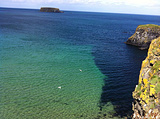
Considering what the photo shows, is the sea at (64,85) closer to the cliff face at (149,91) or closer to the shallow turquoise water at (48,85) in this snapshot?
the shallow turquoise water at (48,85)

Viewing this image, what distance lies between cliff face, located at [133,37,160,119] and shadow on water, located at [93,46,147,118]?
5.35m

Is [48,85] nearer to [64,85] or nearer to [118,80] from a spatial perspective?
[64,85]

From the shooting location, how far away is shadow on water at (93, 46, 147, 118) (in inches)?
912

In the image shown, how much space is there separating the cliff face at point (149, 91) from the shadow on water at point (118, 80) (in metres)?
5.35

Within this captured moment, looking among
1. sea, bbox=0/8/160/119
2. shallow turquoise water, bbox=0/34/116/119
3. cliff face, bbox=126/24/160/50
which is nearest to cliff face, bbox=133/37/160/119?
sea, bbox=0/8/160/119

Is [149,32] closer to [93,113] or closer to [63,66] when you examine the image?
[63,66]

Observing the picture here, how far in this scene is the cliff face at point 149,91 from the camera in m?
14.9

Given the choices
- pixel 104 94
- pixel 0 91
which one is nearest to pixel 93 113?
pixel 104 94

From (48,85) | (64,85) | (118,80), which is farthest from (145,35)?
(48,85)

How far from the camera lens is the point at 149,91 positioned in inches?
629

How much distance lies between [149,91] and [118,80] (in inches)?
599

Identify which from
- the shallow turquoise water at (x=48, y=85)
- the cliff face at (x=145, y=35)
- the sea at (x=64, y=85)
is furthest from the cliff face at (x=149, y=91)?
the cliff face at (x=145, y=35)

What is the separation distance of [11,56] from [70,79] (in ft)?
64.8

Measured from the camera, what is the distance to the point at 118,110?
2198cm
